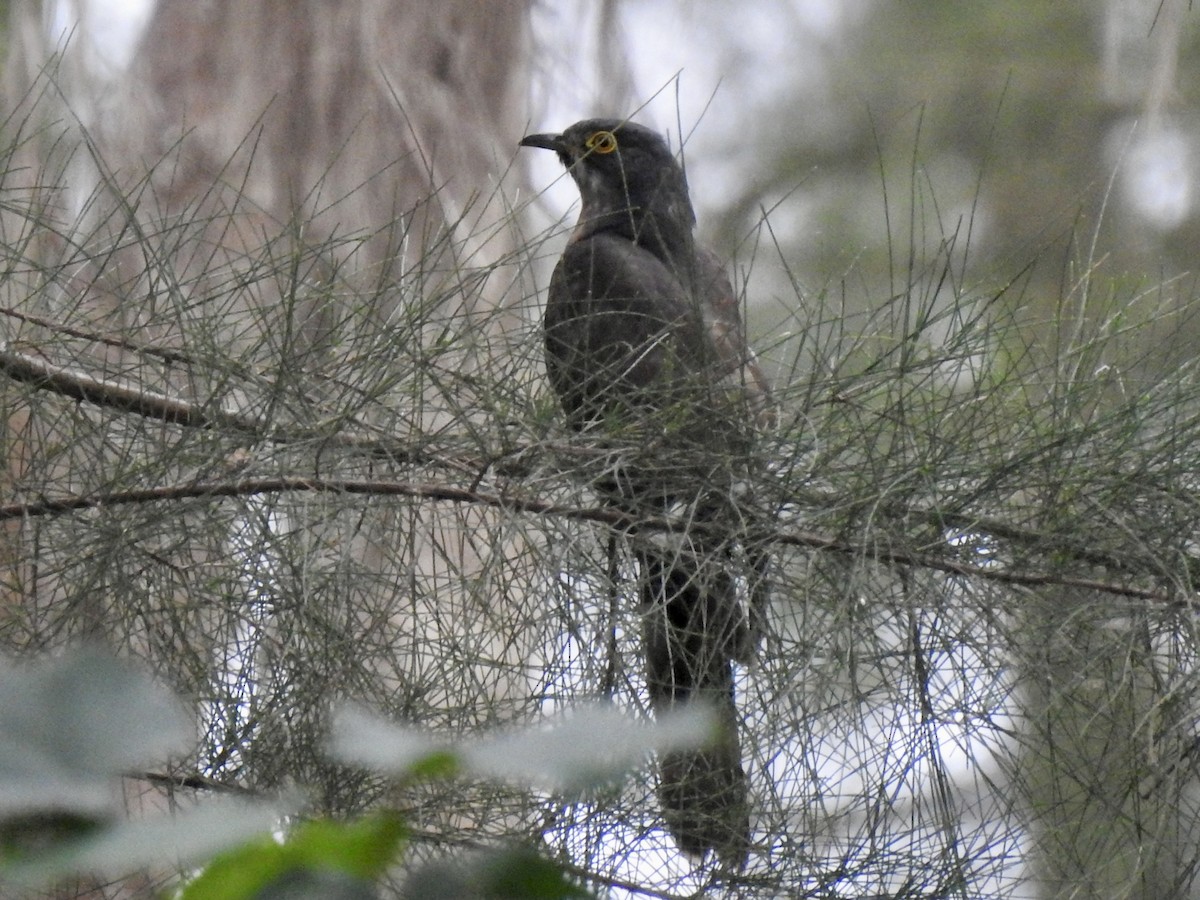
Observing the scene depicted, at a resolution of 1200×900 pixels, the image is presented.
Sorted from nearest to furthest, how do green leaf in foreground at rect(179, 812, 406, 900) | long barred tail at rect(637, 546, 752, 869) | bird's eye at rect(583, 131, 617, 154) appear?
1. green leaf in foreground at rect(179, 812, 406, 900)
2. long barred tail at rect(637, 546, 752, 869)
3. bird's eye at rect(583, 131, 617, 154)

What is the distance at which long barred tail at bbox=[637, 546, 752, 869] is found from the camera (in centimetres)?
163

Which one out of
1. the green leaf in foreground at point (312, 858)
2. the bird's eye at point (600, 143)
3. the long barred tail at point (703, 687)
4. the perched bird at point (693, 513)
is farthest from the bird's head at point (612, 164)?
the green leaf in foreground at point (312, 858)

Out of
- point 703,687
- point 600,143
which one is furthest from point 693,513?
point 600,143

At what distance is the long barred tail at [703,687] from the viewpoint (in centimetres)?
163

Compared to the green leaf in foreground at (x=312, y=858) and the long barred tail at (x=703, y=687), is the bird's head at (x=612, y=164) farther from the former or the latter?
the green leaf in foreground at (x=312, y=858)

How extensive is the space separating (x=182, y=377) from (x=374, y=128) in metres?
3.36

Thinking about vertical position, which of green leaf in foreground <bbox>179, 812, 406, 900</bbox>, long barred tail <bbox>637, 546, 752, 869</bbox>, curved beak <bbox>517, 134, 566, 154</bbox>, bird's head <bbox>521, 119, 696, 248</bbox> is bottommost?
green leaf in foreground <bbox>179, 812, 406, 900</bbox>

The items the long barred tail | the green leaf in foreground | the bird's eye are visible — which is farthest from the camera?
the bird's eye

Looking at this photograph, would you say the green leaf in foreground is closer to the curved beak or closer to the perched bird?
the perched bird

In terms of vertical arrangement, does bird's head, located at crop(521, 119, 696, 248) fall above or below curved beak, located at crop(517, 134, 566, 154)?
below

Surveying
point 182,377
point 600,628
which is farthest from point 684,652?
point 182,377

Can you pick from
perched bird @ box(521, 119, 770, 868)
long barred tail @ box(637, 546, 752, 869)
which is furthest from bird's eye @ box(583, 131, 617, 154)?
long barred tail @ box(637, 546, 752, 869)

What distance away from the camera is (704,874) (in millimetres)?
1671

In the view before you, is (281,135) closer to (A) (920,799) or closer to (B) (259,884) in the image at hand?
(A) (920,799)
